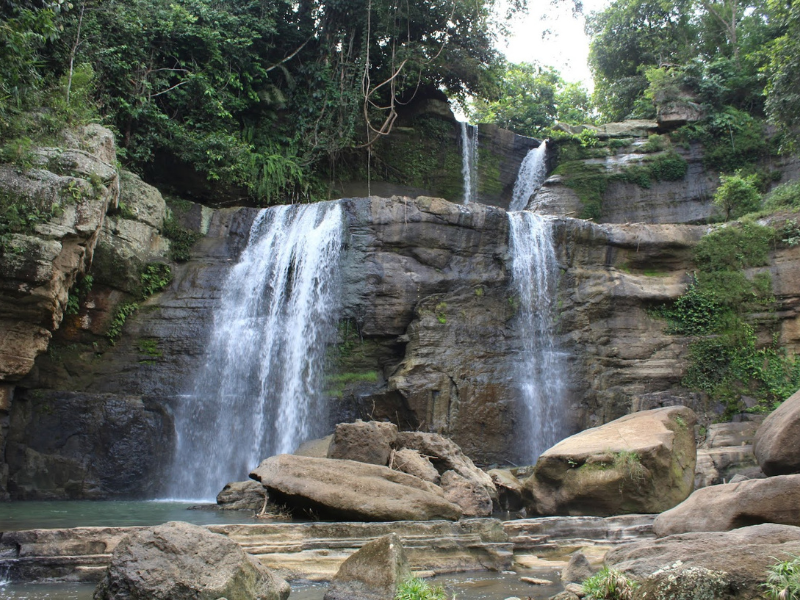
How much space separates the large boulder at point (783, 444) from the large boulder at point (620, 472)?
1.17 metres

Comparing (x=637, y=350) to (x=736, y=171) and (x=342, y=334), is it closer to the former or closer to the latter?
(x=342, y=334)

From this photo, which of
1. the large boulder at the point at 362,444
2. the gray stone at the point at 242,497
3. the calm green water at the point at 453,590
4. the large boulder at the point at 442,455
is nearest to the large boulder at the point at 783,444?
the calm green water at the point at 453,590

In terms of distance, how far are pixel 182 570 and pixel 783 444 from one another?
23.1 ft

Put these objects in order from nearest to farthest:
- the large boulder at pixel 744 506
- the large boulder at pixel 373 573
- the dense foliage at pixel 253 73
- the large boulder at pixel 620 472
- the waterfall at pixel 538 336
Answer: the large boulder at pixel 373 573, the large boulder at pixel 744 506, the large boulder at pixel 620 472, the waterfall at pixel 538 336, the dense foliage at pixel 253 73

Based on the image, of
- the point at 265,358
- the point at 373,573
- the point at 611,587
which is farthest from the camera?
the point at 265,358

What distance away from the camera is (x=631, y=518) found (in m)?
8.14

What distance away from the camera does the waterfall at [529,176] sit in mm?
22422

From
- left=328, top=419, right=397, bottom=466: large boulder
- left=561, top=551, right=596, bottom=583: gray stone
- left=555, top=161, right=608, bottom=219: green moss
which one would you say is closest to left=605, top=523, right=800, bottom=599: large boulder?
left=561, top=551, right=596, bottom=583: gray stone

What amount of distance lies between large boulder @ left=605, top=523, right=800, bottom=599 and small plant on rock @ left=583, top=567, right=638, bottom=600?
11cm

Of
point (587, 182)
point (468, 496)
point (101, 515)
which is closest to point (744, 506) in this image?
point (468, 496)

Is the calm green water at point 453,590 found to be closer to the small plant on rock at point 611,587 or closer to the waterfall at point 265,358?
the small plant on rock at point 611,587

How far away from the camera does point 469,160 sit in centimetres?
2250

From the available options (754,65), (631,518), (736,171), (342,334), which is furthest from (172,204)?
(754,65)

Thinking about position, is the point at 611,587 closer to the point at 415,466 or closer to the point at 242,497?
the point at 415,466
